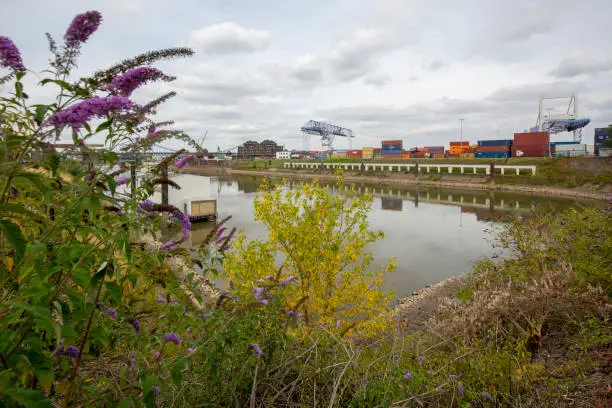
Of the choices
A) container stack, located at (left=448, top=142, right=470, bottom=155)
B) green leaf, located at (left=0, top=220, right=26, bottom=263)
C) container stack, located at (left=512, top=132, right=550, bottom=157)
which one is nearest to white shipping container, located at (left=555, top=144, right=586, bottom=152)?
container stack, located at (left=512, top=132, right=550, bottom=157)

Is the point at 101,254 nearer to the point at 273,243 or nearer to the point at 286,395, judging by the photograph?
the point at 286,395

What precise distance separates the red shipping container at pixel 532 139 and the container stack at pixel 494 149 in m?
2.35

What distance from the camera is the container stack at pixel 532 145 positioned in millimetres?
64363

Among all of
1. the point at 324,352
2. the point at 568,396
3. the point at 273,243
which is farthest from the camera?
the point at 273,243

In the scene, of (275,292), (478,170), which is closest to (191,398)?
(275,292)

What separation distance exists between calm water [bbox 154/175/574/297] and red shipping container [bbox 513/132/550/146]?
29800 millimetres

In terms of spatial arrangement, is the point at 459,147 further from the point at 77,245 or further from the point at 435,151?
the point at 77,245

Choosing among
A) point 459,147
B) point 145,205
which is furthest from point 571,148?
point 145,205

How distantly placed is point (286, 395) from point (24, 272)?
1.81 m

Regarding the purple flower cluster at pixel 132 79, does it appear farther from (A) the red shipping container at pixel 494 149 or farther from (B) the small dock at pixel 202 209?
(A) the red shipping container at pixel 494 149

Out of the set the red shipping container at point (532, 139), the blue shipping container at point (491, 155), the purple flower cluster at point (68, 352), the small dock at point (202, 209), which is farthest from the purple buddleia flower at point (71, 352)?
the blue shipping container at point (491, 155)

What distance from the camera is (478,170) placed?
5569cm

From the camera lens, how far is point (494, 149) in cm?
7319

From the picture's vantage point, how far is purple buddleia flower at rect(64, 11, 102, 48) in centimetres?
162
